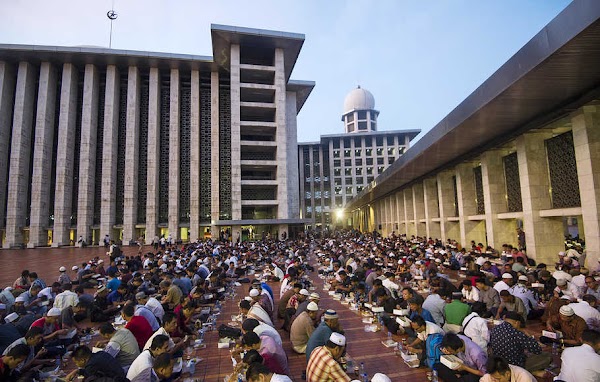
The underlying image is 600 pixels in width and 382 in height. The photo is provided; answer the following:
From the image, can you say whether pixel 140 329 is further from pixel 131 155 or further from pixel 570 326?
pixel 131 155

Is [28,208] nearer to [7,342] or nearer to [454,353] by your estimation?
[7,342]

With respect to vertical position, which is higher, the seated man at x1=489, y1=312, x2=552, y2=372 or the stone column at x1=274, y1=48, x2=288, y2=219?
the stone column at x1=274, y1=48, x2=288, y2=219

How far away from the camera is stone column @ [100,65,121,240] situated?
32750 mm

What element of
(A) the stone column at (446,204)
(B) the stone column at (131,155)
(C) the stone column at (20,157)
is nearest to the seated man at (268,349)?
(A) the stone column at (446,204)

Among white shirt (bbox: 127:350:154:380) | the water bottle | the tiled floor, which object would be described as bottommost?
the tiled floor

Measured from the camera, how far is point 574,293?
7.04 metres

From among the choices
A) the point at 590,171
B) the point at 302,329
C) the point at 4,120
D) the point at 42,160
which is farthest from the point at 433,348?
the point at 4,120

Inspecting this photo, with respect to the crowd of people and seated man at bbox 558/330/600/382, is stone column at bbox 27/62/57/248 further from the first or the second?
seated man at bbox 558/330/600/382

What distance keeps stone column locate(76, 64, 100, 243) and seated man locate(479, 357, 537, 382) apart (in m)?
38.2

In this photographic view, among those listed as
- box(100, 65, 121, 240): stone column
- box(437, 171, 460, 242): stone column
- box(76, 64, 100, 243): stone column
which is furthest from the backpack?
box(76, 64, 100, 243): stone column

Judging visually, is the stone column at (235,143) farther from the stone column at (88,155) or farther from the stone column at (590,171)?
the stone column at (590,171)

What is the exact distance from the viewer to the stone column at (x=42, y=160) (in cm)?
3201

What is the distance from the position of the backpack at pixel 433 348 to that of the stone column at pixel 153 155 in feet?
110

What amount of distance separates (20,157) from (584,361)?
4375 centimetres
